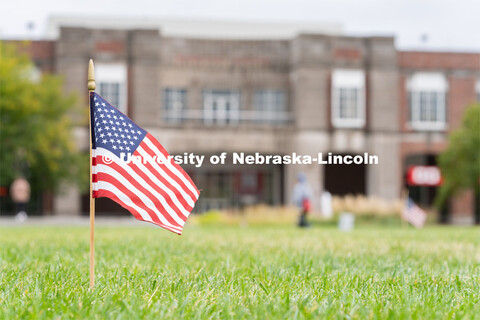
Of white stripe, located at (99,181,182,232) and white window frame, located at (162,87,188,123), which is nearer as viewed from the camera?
white stripe, located at (99,181,182,232)

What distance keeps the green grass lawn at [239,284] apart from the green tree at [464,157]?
2878 cm

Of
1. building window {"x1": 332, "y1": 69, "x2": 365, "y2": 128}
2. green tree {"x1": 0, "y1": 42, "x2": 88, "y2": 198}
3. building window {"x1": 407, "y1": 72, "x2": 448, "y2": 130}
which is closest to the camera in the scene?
green tree {"x1": 0, "y1": 42, "x2": 88, "y2": 198}

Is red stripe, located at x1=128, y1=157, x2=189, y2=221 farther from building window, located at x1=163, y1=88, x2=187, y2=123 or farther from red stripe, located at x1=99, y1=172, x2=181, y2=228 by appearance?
building window, located at x1=163, y1=88, x2=187, y2=123

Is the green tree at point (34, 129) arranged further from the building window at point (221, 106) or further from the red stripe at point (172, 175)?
the red stripe at point (172, 175)

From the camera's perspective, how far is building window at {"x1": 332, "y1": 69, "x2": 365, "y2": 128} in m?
45.4

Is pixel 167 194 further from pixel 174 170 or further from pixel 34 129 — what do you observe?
pixel 34 129

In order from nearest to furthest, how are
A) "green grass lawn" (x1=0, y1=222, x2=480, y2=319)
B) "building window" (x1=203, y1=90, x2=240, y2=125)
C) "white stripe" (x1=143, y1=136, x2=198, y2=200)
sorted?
"green grass lawn" (x1=0, y1=222, x2=480, y2=319) < "white stripe" (x1=143, y1=136, x2=198, y2=200) < "building window" (x1=203, y1=90, x2=240, y2=125)

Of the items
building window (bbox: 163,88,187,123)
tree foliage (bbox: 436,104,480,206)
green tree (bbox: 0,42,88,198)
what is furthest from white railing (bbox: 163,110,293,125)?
tree foliage (bbox: 436,104,480,206)

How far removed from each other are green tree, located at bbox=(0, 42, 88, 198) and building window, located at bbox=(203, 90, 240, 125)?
28.3 feet

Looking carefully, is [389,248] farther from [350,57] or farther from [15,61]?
[350,57]

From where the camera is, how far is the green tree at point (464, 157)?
39.2 m

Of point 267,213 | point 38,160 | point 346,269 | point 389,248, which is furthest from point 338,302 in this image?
point 38,160

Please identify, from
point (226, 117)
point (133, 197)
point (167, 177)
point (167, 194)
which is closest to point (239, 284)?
point (167, 194)

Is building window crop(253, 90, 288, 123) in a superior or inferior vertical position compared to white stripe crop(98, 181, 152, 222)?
superior
